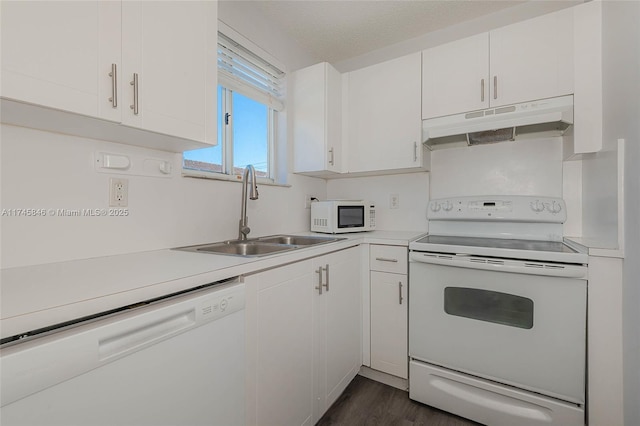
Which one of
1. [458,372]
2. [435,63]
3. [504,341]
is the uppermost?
[435,63]

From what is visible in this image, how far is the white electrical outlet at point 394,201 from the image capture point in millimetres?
2404

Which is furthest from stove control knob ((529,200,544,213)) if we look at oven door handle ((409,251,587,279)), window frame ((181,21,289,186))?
window frame ((181,21,289,186))

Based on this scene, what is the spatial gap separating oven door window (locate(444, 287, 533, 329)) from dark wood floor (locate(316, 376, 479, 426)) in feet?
1.97

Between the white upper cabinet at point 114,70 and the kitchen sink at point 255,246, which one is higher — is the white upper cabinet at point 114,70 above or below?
above

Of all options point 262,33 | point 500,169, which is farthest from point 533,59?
point 262,33

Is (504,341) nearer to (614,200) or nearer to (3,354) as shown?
(614,200)

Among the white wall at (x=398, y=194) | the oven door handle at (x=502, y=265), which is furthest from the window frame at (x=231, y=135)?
the oven door handle at (x=502, y=265)

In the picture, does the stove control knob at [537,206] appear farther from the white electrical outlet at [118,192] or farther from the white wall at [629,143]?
the white electrical outlet at [118,192]

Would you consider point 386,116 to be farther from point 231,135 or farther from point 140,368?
point 140,368

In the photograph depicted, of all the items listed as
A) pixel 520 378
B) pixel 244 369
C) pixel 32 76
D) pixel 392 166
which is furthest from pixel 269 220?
pixel 520 378

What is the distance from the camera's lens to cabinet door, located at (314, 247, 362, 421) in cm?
148

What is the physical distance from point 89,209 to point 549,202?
247 cm

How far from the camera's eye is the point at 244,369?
1.01 meters

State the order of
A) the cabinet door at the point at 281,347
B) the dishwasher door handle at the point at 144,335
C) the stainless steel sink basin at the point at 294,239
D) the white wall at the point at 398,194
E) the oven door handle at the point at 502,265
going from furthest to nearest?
the white wall at the point at 398,194 < the stainless steel sink basin at the point at 294,239 < the oven door handle at the point at 502,265 < the cabinet door at the point at 281,347 < the dishwasher door handle at the point at 144,335
